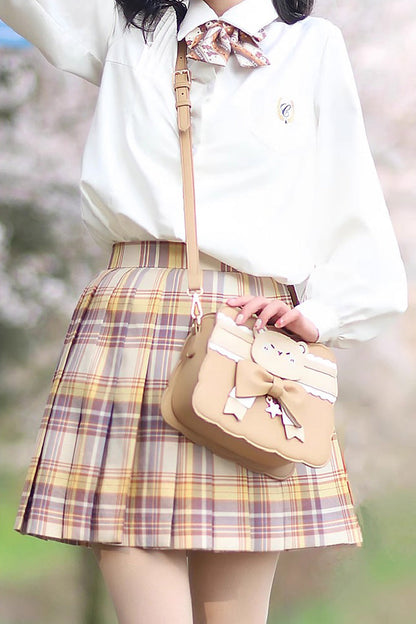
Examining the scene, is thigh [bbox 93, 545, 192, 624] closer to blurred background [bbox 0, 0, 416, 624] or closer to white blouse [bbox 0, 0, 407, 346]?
white blouse [bbox 0, 0, 407, 346]

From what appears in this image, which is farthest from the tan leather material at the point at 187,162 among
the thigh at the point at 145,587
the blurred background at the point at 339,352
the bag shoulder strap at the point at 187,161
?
the blurred background at the point at 339,352

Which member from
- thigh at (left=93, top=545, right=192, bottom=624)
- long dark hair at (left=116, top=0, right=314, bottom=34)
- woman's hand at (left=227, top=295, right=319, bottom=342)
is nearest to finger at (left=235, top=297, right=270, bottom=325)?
woman's hand at (left=227, top=295, right=319, bottom=342)

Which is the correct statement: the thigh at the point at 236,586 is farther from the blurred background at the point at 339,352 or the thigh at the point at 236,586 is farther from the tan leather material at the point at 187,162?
the blurred background at the point at 339,352

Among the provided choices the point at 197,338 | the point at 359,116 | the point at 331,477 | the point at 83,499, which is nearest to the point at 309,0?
the point at 359,116

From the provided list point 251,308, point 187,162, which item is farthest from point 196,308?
point 187,162

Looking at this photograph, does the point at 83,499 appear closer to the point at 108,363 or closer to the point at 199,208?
the point at 108,363

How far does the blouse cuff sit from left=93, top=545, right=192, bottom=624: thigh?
0.38 m

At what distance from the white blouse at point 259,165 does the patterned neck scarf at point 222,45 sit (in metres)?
0.01

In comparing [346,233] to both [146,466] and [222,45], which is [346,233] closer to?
[222,45]

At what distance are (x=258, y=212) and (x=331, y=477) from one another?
1.33 feet

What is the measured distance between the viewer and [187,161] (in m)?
1.21

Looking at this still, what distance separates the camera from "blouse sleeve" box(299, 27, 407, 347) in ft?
4.02

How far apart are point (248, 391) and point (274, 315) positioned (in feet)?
0.43

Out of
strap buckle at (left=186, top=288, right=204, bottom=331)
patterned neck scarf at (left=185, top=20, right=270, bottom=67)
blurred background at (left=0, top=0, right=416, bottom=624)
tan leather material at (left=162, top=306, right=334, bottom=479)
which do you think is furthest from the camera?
blurred background at (left=0, top=0, right=416, bottom=624)
